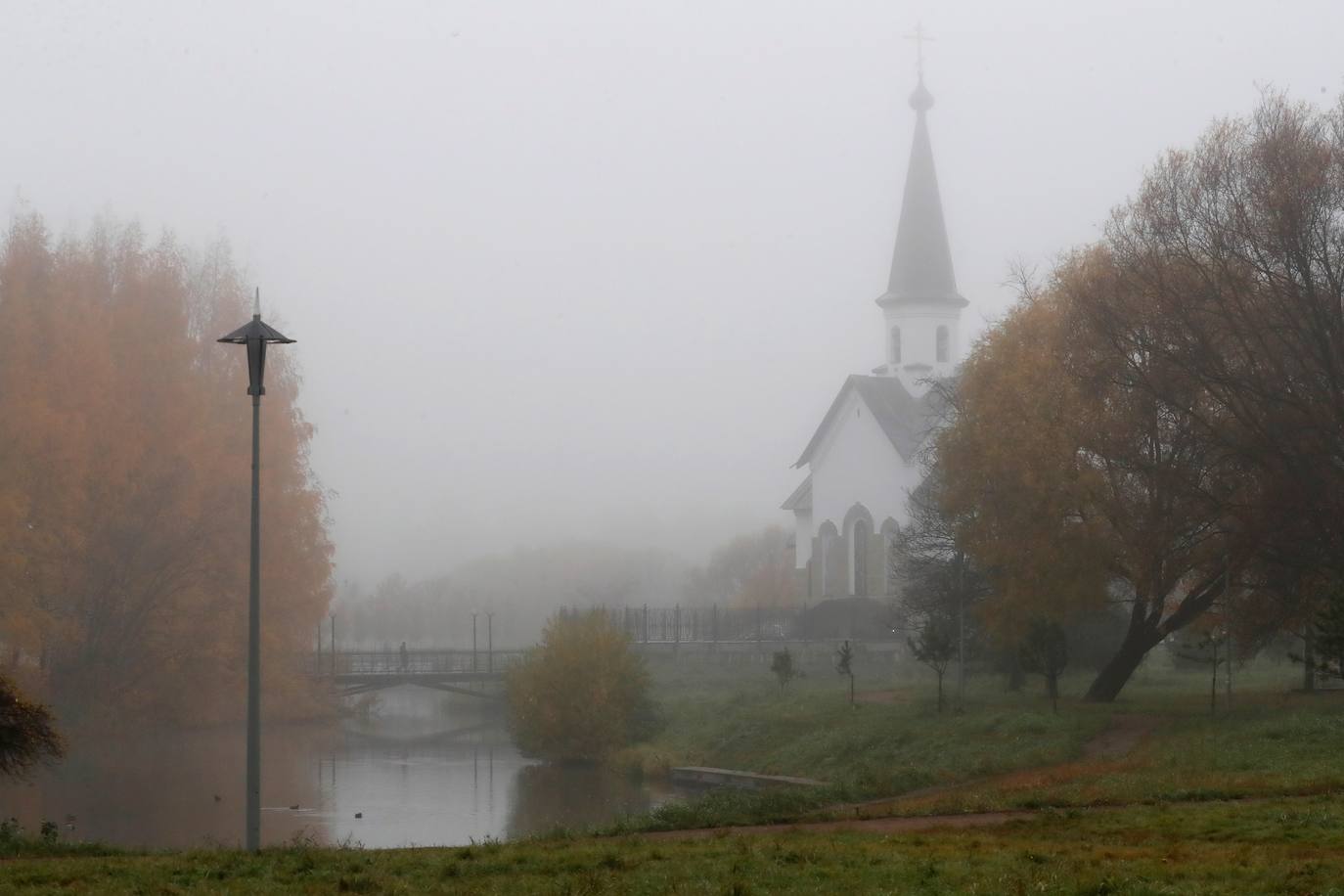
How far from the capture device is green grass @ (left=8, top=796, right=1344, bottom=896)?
38.3 feet

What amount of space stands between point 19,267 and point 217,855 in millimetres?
30838

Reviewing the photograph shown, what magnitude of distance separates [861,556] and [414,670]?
23216mm

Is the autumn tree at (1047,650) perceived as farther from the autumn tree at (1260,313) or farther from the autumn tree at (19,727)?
the autumn tree at (19,727)

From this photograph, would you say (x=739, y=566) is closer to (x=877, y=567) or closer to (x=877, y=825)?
(x=877, y=567)

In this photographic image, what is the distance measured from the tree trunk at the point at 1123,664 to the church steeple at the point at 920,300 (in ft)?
131

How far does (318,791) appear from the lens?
34375 mm

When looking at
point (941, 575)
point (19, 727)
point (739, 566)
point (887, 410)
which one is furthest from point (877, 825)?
point (739, 566)

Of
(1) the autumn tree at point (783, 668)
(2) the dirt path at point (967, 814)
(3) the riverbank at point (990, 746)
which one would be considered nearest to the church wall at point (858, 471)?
(3) the riverbank at point (990, 746)

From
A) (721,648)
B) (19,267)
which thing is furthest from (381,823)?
(721,648)

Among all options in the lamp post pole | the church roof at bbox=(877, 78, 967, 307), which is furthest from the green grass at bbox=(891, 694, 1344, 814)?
the church roof at bbox=(877, 78, 967, 307)

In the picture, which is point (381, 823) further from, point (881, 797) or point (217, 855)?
point (217, 855)

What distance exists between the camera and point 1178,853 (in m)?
13.2

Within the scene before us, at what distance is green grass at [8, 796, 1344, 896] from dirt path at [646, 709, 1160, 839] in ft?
3.00

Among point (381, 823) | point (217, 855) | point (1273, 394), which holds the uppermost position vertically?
point (1273, 394)
